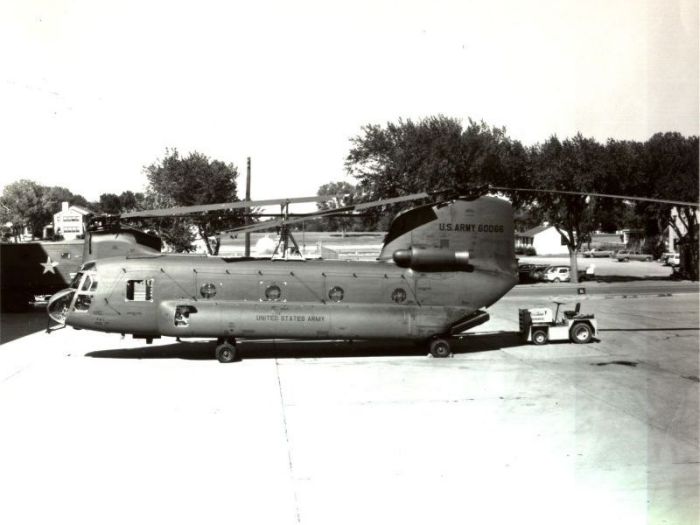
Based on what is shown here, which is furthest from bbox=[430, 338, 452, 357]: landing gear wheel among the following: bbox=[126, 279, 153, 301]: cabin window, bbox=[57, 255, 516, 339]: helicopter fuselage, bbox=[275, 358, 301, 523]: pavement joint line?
bbox=[126, 279, 153, 301]: cabin window

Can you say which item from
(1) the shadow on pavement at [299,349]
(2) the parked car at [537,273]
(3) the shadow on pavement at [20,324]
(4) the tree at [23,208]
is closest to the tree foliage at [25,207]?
(4) the tree at [23,208]

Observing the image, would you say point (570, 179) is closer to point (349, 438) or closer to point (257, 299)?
point (257, 299)

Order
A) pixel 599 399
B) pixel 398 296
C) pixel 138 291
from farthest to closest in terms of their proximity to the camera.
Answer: pixel 398 296
pixel 138 291
pixel 599 399

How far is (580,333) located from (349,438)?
1176 cm

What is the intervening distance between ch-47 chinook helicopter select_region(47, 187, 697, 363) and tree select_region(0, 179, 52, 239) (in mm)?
89132

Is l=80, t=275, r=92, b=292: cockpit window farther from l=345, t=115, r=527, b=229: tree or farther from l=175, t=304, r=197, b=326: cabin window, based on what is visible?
l=345, t=115, r=527, b=229: tree

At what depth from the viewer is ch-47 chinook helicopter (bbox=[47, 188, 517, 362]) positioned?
16.1 metres

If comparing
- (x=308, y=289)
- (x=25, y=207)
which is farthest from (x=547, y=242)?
(x=308, y=289)

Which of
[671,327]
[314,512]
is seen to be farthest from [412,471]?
[671,327]

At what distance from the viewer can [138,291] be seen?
16250 millimetres

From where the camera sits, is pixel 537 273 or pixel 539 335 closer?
pixel 539 335

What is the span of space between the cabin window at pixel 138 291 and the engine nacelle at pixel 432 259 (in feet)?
22.0

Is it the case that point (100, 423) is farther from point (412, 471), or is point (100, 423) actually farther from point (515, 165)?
point (515, 165)

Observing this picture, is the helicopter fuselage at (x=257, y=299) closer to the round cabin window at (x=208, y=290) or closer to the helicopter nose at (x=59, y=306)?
the round cabin window at (x=208, y=290)
